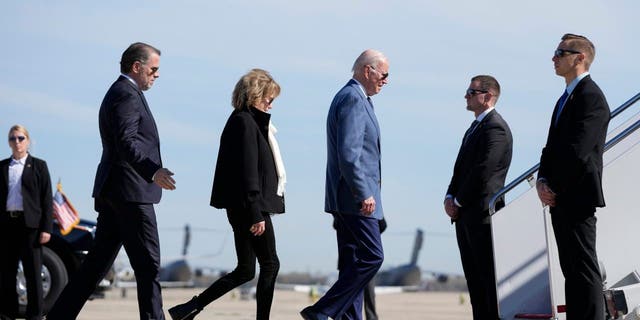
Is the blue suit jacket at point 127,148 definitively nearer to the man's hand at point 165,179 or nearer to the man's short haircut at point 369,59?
the man's hand at point 165,179

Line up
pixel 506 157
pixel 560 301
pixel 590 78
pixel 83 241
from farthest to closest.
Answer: pixel 83 241, pixel 506 157, pixel 560 301, pixel 590 78

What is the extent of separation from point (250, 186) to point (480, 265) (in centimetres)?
176

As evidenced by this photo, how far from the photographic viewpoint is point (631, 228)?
23.5 ft

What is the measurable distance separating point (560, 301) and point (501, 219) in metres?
0.72

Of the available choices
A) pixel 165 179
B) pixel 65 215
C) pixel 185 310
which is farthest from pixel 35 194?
pixel 165 179

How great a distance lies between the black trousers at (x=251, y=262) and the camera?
7398 mm

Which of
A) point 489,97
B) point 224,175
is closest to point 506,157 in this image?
point 489,97

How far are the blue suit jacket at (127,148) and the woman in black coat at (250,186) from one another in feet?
1.61

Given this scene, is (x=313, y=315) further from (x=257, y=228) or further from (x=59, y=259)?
(x=59, y=259)

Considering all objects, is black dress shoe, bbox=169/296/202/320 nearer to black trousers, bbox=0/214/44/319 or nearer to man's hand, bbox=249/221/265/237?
man's hand, bbox=249/221/265/237

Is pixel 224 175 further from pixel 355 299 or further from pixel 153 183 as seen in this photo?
pixel 355 299

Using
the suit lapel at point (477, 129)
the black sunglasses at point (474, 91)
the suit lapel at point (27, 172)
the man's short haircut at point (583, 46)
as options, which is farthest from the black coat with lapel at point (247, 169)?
the suit lapel at point (27, 172)

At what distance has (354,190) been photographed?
23.4 ft

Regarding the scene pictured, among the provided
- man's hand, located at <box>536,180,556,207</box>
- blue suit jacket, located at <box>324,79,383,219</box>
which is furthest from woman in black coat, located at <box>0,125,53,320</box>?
man's hand, located at <box>536,180,556,207</box>
